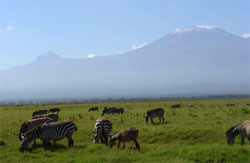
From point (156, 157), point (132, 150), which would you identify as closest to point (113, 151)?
point (132, 150)

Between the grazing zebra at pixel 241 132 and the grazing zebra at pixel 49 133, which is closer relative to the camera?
the grazing zebra at pixel 241 132

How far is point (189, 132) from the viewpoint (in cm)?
1634

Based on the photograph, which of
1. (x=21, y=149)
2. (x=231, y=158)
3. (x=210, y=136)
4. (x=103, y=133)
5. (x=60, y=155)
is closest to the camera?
(x=231, y=158)

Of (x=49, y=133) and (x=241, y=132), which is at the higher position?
(x=49, y=133)

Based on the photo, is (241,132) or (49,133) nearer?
(241,132)

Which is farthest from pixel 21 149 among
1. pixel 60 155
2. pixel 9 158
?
pixel 60 155

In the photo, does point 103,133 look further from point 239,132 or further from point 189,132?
point 239,132

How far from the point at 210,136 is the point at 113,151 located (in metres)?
6.79

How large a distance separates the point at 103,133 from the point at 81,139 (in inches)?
106

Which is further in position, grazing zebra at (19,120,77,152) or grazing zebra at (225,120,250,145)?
grazing zebra at (19,120,77,152)

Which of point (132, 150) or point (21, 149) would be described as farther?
point (21, 149)

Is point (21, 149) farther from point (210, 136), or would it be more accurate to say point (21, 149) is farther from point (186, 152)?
point (210, 136)

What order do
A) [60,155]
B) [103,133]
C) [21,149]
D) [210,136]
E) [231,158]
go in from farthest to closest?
[210,136] < [103,133] < [21,149] < [60,155] < [231,158]

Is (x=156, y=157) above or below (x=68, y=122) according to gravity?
below
